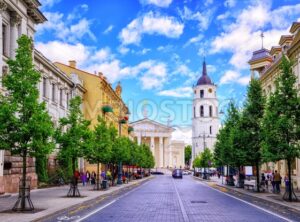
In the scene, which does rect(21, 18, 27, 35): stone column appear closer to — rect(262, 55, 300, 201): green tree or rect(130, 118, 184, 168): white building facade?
rect(262, 55, 300, 201): green tree

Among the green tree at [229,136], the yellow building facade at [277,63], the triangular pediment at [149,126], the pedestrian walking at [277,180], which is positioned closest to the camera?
the pedestrian walking at [277,180]

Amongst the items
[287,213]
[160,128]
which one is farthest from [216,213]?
[160,128]

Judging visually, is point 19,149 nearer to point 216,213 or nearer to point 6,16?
point 216,213

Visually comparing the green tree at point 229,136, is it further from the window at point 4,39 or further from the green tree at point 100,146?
the window at point 4,39

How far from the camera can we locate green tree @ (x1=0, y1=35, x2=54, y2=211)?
1990 centimetres

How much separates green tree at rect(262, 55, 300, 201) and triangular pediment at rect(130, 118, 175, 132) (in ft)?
430

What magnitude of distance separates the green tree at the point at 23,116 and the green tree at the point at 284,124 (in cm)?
1305

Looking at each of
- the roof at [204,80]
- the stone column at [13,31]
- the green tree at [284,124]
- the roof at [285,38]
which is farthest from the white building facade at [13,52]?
the roof at [204,80]

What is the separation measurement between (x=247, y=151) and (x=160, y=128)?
12254cm

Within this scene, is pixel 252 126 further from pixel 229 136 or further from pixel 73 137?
pixel 73 137

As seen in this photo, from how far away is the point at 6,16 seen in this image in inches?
1207

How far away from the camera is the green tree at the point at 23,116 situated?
784 inches

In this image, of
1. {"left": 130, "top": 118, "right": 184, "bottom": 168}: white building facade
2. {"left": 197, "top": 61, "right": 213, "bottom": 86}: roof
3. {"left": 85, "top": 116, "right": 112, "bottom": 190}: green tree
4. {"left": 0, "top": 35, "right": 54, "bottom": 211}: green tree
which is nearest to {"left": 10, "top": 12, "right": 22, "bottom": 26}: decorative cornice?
{"left": 85, "top": 116, "right": 112, "bottom": 190}: green tree

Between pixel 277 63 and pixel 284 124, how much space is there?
18.1 meters
